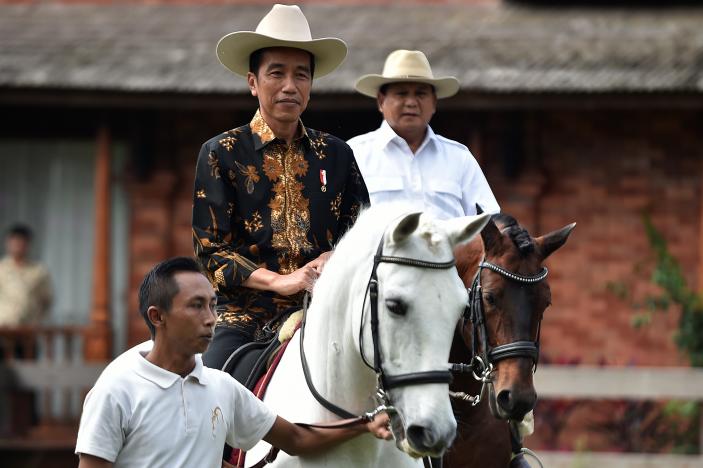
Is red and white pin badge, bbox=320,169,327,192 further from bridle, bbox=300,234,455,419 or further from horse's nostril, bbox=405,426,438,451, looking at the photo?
horse's nostril, bbox=405,426,438,451

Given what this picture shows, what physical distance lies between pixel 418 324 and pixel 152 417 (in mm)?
832

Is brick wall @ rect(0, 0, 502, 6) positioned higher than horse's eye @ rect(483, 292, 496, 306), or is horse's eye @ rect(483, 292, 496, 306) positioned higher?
brick wall @ rect(0, 0, 502, 6)

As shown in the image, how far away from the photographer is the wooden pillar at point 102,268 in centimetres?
1398

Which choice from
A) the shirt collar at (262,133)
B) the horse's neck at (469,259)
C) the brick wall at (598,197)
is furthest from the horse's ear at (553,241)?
the brick wall at (598,197)

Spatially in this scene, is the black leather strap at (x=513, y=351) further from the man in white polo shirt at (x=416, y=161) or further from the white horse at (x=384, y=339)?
the man in white polo shirt at (x=416, y=161)

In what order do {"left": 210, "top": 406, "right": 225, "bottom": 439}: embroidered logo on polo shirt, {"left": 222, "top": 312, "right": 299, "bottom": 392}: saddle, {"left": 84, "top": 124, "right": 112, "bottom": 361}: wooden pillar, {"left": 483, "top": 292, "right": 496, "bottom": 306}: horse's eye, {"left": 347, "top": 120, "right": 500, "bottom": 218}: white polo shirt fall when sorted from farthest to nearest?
1. {"left": 84, "top": 124, "right": 112, "bottom": 361}: wooden pillar
2. {"left": 347, "top": 120, "right": 500, "bottom": 218}: white polo shirt
3. {"left": 483, "top": 292, "right": 496, "bottom": 306}: horse's eye
4. {"left": 222, "top": 312, "right": 299, "bottom": 392}: saddle
5. {"left": 210, "top": 406, "right": 225, "bottom": 439}: embroidered logo on polo shirt

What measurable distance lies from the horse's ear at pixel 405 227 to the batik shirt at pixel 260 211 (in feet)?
3.00

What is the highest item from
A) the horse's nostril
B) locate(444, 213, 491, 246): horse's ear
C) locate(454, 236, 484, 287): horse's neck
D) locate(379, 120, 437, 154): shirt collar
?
locate(379, 120, 437, 154): shirt collar

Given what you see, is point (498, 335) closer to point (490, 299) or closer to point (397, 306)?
point (490, 299)

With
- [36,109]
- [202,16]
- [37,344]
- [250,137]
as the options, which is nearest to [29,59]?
[36,109]

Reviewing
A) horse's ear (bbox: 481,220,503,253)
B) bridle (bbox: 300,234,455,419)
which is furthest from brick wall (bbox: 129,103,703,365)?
bridle (bbox: 300,234,455,419)

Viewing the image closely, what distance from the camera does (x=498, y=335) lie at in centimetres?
545

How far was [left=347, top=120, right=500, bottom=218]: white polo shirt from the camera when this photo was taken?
6539mm

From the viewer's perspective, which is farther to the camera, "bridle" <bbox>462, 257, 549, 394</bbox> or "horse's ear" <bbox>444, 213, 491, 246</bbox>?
"bridle" <bbox>462, 257, 549, 394</bbox>
